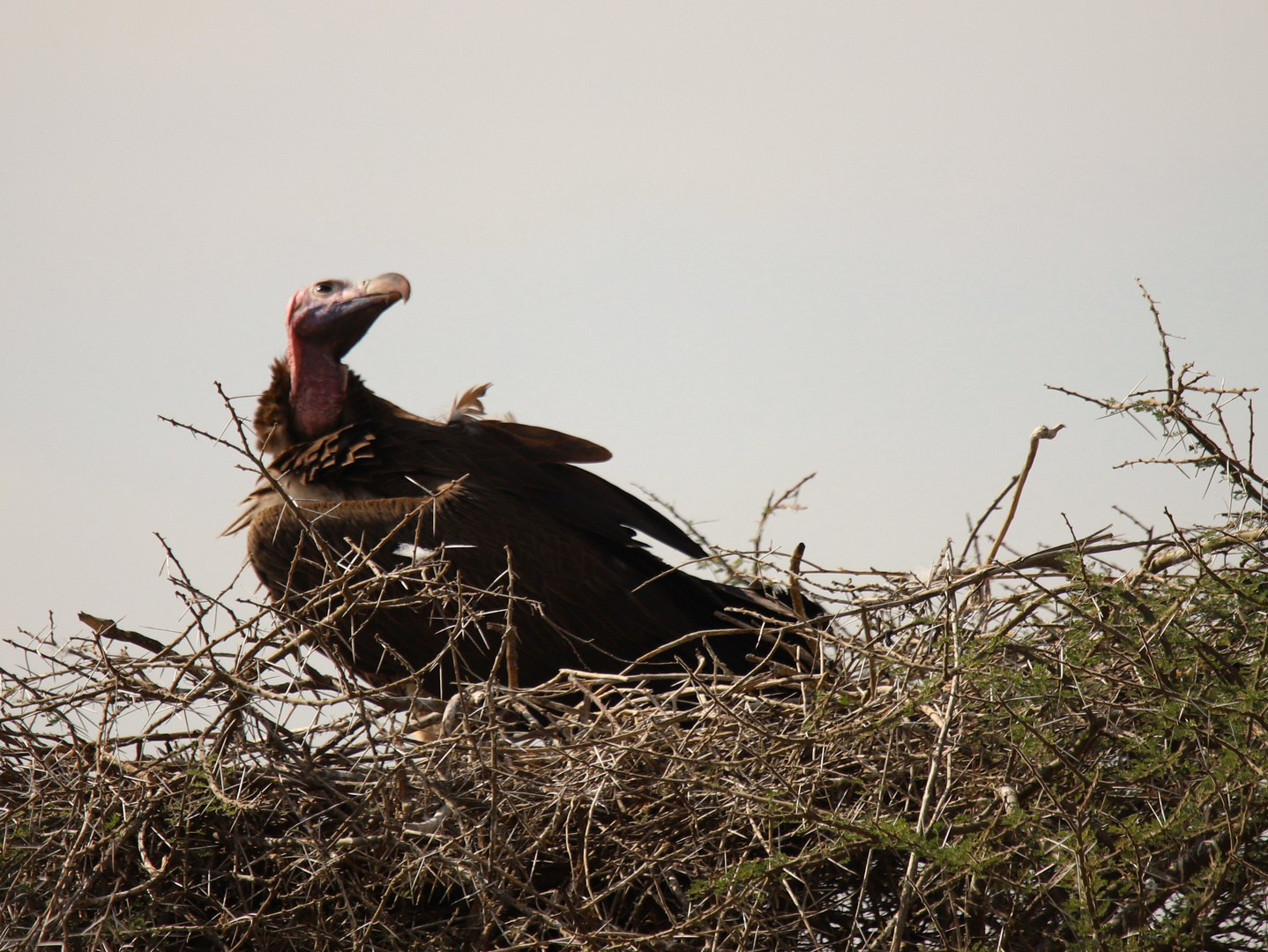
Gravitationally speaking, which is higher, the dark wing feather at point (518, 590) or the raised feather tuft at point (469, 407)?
the raised feather tuft at point (469, 407)

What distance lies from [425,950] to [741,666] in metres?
2.03

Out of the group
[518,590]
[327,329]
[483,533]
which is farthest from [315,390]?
[518,590]

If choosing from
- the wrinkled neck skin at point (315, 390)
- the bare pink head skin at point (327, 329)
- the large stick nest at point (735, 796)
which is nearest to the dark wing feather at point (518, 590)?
the wrinkled neck skin at point (315, 390)

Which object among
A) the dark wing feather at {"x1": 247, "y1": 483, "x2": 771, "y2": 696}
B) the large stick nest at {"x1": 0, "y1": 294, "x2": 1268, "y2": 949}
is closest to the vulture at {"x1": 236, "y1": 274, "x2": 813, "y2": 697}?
the dark wing feather at {"x1": 247, "y1": 483, "x2": 771, "y2": 696}

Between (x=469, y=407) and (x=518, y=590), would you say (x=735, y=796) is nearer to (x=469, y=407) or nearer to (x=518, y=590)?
(x=518, y=590)

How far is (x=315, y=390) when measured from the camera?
571cm

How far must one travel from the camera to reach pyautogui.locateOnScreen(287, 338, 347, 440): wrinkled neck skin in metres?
5.60

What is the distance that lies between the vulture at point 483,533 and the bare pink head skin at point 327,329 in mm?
17

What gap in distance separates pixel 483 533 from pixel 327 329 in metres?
1.48

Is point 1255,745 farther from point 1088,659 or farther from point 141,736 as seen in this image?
point 141,736

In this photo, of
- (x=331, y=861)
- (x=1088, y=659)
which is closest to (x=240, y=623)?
(x=331, y=861)

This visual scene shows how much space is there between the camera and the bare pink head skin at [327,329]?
571 cm

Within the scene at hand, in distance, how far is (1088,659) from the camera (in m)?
3.10

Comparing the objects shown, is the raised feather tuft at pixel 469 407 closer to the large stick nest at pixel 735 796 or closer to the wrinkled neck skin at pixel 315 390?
the wrinkled neck skin at pixel 315 390
